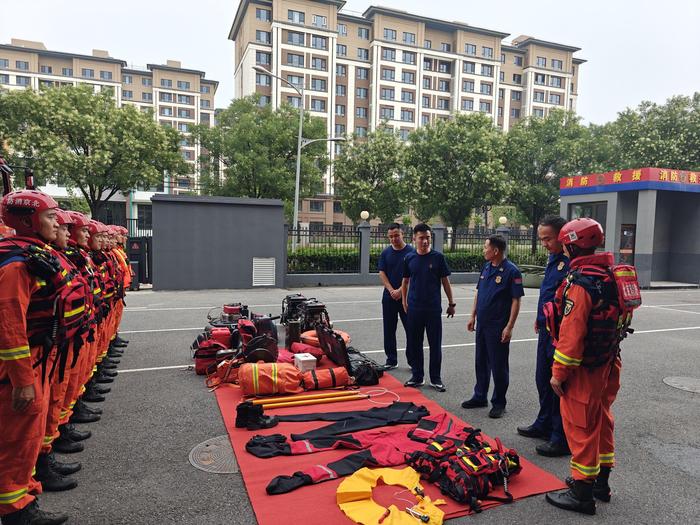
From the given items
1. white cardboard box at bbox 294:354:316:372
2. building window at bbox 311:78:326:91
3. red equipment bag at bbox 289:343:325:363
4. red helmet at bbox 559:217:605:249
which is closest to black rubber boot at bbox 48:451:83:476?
white cardboard box at bbox 294:354:316:372

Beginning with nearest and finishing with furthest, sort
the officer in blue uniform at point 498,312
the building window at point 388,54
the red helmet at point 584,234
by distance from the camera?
the red helmet at point 584,234 < the officer in blue uniform at point 498,312 < the building window at point 388,54

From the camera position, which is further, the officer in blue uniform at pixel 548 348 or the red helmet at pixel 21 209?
the officer in blue uniform at pixel 548 348

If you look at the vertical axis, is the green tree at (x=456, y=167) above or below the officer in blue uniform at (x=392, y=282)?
above

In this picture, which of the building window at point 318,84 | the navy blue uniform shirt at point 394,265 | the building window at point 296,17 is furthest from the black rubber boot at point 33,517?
the building window at point 296,17

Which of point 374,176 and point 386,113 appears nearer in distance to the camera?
point 374,176

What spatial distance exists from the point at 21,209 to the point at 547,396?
4.84 meters

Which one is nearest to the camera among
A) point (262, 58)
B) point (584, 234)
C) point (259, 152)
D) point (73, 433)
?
point (584, 234)

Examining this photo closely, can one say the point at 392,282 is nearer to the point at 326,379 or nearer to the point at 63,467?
the point at 326,379

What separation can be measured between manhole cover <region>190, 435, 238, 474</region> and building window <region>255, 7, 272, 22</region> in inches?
2609

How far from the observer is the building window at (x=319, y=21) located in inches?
2462

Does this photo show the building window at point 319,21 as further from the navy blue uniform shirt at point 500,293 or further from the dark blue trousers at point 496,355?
the dark blue trousers at point 496,355

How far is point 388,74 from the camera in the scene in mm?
68562

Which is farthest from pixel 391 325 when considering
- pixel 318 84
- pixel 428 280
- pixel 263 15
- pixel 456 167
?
pixel 263 15

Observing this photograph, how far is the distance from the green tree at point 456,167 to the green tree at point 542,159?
5.67 feet
